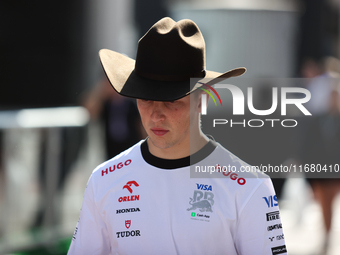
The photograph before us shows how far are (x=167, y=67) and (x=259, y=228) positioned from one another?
95 centimetres

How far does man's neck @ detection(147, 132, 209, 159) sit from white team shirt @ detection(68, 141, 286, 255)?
0.11 feet

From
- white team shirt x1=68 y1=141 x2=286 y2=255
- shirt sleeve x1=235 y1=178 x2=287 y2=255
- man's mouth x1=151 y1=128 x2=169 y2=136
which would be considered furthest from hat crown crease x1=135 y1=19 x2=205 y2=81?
shirt sleeve x1=235 y1=178 x2=287 y2=255

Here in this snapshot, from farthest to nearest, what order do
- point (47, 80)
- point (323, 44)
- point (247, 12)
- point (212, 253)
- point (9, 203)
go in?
1. point (47, 80)
2. point (323, 44)
3. point (247, 12)
4. point (9, 203)
5. point (212, 253)

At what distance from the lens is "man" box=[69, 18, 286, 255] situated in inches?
104

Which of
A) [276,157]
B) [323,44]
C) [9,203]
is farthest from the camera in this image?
[323,44]

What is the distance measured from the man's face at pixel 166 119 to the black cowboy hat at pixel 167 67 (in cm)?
8

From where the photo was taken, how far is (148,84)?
274 cm

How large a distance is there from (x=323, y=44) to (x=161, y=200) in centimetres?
905

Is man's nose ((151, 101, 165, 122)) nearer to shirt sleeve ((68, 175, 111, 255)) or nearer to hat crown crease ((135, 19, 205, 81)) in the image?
hat crown crease ((135, 19, 205, 81))

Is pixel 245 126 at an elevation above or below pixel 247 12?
below

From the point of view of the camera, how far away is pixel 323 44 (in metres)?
10.9

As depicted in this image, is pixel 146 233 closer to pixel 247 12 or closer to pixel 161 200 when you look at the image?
pixel 161 200

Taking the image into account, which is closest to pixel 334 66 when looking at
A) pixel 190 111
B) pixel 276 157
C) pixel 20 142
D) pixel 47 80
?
pixel 276 157

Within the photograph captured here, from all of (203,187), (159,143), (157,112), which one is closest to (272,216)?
(203,187)
